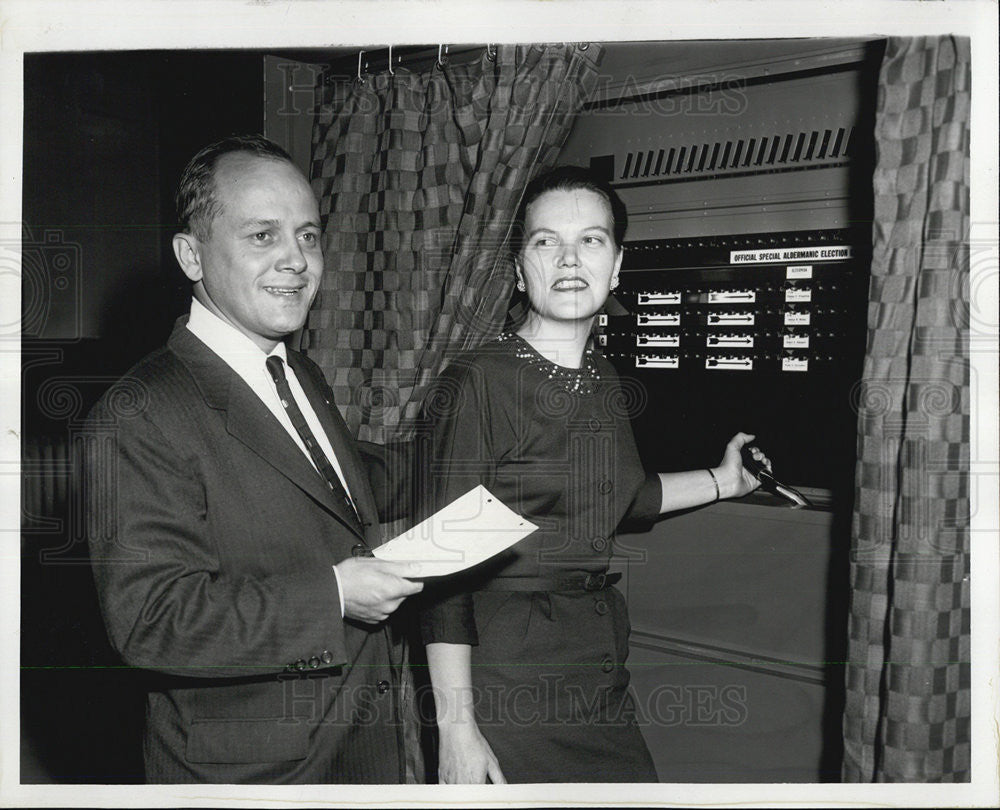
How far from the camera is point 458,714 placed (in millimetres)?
1312

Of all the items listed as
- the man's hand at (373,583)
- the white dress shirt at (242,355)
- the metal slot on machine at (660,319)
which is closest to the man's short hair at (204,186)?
the white dress shirt at (242,355)

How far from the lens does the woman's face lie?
1.38 metres

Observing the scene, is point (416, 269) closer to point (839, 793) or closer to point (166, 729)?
point (166, 729)

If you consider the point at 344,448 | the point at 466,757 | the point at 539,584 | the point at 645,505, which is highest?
the point at 344,448

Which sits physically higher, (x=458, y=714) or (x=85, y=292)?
(x=85, y=292)

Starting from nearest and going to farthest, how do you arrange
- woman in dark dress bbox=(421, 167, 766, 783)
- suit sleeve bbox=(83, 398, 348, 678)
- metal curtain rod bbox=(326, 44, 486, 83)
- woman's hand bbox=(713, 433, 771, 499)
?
suit sleeve bbox=(83, 398, 348, 678)
woman in dark dress bbox=(421, 167, 766, 783)
woman's hand bbox=(713, 433, 771, 499)
metal curtain rod bbox=(326, 44, 486, 83)

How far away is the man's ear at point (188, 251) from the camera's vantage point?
50.6 inches

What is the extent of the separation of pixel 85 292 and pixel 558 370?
1.16 metres

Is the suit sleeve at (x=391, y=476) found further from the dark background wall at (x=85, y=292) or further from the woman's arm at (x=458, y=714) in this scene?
the dark background wall at (x=85, y=292)

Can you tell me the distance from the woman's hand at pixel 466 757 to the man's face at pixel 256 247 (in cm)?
67

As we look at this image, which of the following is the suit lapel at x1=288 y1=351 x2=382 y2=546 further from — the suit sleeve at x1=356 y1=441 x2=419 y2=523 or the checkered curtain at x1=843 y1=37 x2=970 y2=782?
the checkered curtain at x1=843 y1=37 x2=970 y2=782

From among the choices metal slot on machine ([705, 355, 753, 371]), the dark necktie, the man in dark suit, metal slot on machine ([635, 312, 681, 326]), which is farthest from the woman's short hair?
the dark necktie

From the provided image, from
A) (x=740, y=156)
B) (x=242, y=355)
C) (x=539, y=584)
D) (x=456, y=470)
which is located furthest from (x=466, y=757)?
(x=740, y=156)

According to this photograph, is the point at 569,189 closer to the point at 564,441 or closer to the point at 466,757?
the point at 564,441
